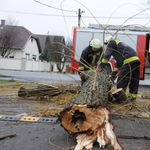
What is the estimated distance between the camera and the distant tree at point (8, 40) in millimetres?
27355

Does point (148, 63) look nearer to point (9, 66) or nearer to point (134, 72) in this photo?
point (134, 72)

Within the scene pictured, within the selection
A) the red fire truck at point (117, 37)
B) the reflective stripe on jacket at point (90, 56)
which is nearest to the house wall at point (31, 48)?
the red fire truck at point (117, 37)

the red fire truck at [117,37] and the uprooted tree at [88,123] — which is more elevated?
the red fire truck at [117,37]

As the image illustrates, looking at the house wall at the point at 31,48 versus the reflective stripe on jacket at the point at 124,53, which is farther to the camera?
the house wall at the point at 31,48

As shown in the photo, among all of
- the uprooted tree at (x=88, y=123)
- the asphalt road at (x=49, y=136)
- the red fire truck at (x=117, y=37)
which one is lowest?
the asphalt road at (x=49, y=136)

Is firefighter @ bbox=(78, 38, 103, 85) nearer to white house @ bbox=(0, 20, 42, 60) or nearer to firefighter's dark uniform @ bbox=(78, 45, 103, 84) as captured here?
firefighter's dark uniform @ bbox=(78, 45, 103, 84)

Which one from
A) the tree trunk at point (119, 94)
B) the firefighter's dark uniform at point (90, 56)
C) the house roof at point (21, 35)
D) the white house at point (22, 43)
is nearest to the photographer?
the tree trunk at point (119, 94)

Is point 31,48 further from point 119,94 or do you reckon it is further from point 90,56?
point 119,94

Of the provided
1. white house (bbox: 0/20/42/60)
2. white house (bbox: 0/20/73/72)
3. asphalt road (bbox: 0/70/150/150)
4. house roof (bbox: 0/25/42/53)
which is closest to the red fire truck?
asphalt road (bbox: 0/70/150/150)

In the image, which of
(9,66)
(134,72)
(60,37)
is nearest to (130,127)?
(134,72)

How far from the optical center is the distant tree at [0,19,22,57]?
2735 centimetres

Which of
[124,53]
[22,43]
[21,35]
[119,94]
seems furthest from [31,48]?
[119,94]

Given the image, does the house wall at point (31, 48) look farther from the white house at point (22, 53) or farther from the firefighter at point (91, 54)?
the firefighter at point (91, 54)

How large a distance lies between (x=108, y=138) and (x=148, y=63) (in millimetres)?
7980
